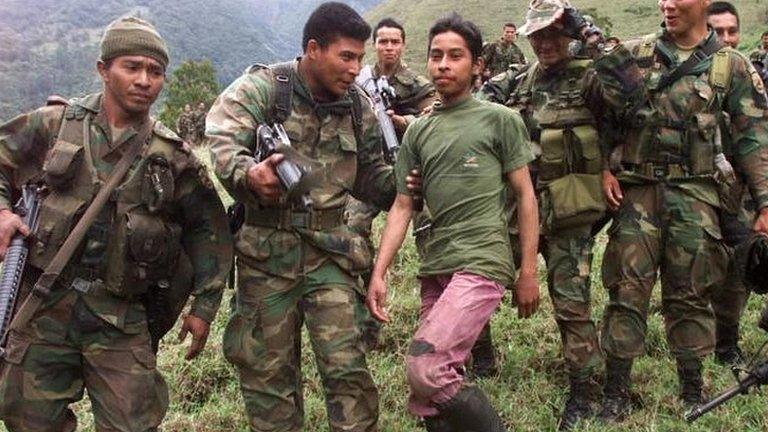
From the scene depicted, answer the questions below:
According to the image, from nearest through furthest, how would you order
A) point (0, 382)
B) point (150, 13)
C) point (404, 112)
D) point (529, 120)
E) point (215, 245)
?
point (0, 382)
point (215, 245)
point (529, 120)
point (404, 112)
point (150, 13)

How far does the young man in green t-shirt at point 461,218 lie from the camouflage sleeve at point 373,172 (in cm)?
27

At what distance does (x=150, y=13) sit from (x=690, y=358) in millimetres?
160978

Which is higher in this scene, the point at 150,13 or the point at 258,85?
the point at 258,85

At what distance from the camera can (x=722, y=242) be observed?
420 cm

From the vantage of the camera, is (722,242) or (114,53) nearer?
(114,53)

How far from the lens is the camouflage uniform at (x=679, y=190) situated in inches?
159

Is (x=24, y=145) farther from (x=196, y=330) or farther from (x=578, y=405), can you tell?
(x=578, y=405)

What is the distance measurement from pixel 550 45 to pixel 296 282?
1.88m

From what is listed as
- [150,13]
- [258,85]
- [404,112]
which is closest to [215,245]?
[258,85]

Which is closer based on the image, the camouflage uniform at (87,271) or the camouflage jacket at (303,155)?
the camouflage uniform at (87,271)

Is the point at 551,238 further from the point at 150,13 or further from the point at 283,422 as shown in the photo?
the point at 150,13

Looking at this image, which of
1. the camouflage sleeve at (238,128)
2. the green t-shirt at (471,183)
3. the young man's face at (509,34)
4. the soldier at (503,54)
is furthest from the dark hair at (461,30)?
the young man's face at (509,34)

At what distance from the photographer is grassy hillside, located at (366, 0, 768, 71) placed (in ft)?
136

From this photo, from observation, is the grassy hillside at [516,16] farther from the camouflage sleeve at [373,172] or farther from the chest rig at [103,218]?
the chest rig at [103,218]
